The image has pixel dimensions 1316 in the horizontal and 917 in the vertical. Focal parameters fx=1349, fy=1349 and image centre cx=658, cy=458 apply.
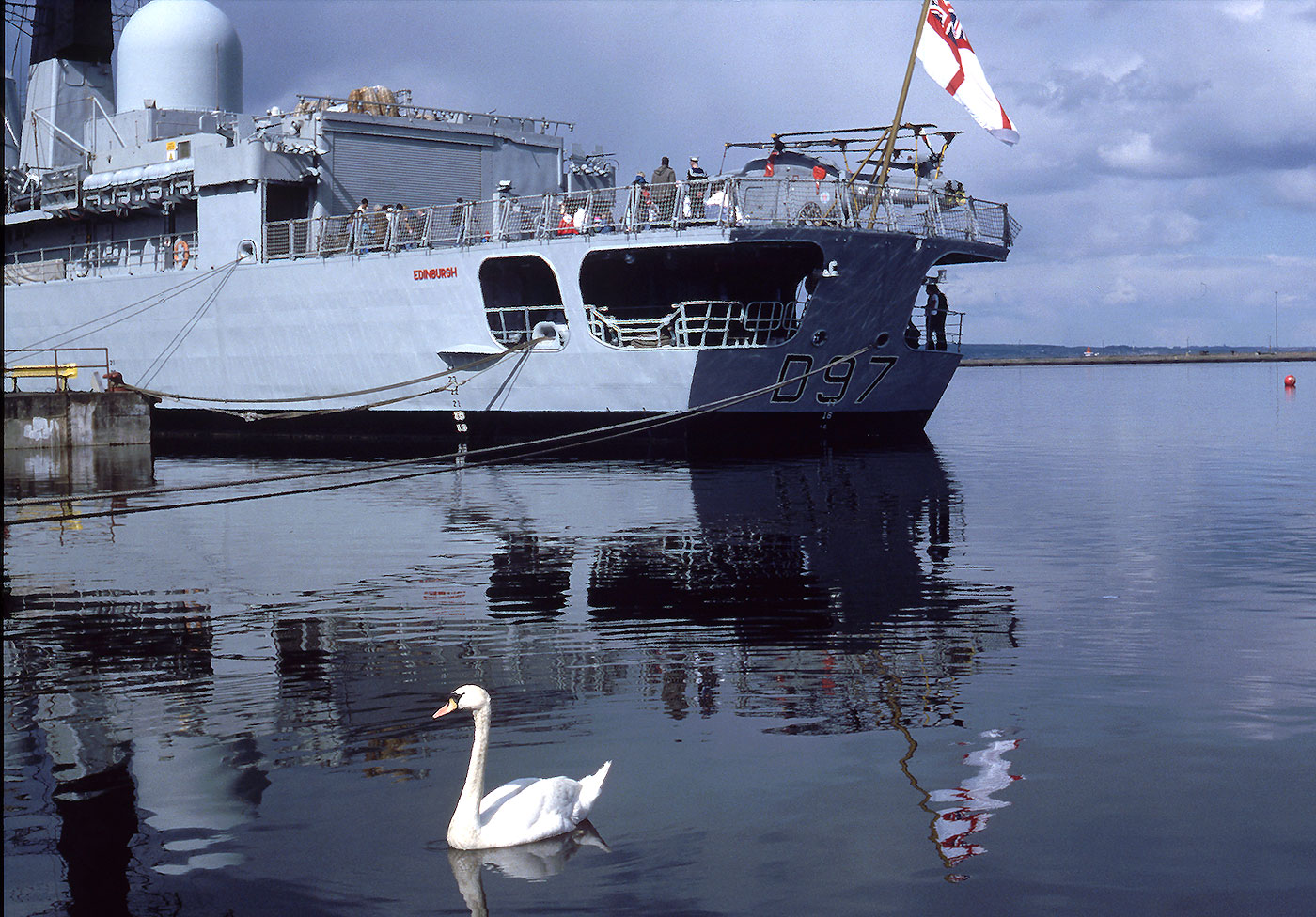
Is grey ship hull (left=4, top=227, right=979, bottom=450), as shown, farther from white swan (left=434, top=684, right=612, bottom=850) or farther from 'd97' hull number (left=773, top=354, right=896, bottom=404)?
white swan (left=434, top=684, right=612, bottom=850)

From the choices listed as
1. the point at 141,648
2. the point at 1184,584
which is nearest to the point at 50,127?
the point at 141,648

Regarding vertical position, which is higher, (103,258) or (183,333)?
(103,258)

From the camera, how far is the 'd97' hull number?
3384cm

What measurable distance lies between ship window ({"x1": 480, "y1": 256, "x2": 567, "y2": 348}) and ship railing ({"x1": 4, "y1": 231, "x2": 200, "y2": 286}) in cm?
1009

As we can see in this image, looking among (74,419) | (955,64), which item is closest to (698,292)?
(955,64)

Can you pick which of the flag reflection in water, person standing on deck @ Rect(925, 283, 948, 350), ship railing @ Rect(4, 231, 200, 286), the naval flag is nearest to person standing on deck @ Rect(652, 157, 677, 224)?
the naval flag

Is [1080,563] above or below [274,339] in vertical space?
below

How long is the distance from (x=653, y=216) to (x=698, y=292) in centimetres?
422

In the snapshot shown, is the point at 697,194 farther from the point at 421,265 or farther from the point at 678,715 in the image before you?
the point at 678,715

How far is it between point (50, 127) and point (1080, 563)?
4017 centimetres

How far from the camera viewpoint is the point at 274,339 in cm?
3916

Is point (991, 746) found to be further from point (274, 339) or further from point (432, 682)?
point (274, 339)

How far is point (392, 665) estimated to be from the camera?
11023 millimetres

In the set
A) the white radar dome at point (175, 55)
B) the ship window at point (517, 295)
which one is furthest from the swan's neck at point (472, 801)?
the white radar dome at point (175, 55)
